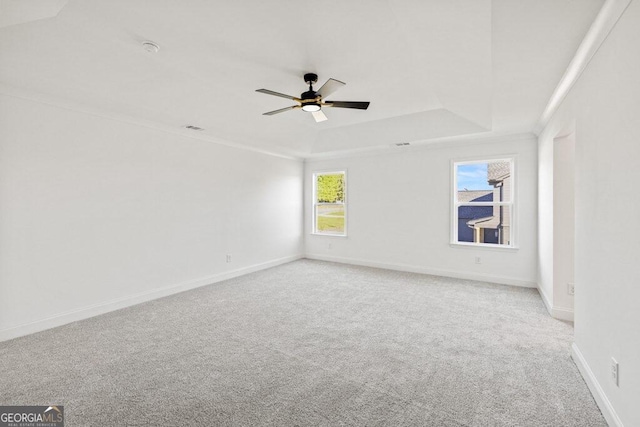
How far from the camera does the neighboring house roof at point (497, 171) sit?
494cm

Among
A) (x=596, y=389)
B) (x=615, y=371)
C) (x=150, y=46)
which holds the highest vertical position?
(x=150, y=46)

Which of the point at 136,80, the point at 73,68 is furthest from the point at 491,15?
the point at 73,68

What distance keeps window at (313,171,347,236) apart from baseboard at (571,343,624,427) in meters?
4.44

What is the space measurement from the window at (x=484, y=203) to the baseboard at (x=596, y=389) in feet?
8.87

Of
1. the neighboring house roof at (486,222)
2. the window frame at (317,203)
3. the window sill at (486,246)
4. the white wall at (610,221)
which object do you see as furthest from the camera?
the window frame at (317,203)

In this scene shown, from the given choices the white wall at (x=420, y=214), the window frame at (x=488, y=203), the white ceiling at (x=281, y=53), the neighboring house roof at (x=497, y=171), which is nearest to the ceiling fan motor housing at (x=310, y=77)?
the white ceiling at (x=281, y=53)

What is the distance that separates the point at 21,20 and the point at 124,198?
2286mm

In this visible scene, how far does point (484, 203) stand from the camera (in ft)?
16.3

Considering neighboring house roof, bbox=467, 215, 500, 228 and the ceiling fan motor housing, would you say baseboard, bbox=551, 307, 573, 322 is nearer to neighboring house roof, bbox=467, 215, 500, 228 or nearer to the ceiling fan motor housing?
neighboring house roof, bbox=467, 215, 500, 228

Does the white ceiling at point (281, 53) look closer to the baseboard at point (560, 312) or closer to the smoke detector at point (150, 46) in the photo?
the smoke detector at point (150, 46)

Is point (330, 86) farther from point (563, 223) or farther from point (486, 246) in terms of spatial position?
point (486, 246)

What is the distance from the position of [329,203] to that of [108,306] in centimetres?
445

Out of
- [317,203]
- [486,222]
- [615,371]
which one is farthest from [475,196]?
[615,371]

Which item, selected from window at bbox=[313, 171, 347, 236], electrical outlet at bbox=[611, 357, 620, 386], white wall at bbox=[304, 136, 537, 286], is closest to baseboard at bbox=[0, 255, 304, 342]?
window at bbox=[313, 171, 347, 236]
